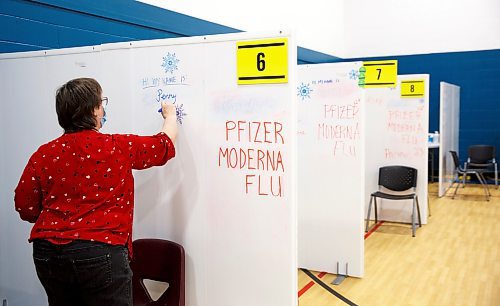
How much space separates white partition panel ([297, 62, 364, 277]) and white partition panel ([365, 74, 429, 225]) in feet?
6.36

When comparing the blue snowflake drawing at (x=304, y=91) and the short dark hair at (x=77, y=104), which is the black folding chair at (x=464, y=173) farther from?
the short dark hair at (x=77, y=104)

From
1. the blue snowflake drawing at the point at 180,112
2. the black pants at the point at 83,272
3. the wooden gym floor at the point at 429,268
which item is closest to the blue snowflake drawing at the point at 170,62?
the blue snowflake drawing at the point at 180,112

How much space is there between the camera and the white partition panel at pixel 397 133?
5941 millimetres

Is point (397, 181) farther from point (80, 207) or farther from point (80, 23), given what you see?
point (80, 207)

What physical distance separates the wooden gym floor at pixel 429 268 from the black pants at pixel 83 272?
214cm

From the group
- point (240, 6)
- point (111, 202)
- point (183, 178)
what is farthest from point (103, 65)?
point (240, 6)

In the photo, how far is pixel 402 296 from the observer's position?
379 cm

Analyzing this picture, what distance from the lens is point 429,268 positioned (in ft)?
14.6

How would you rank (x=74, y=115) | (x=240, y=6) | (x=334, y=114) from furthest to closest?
(x=240, y=6)
(x=334, y=114)
(x=74, y=115)

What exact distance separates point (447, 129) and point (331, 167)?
463 cm

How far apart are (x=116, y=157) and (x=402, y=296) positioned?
2.76 meters

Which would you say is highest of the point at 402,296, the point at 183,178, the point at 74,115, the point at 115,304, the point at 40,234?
the point at 74,115

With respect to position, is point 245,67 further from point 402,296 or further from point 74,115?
point 402,296

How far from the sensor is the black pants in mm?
1786
